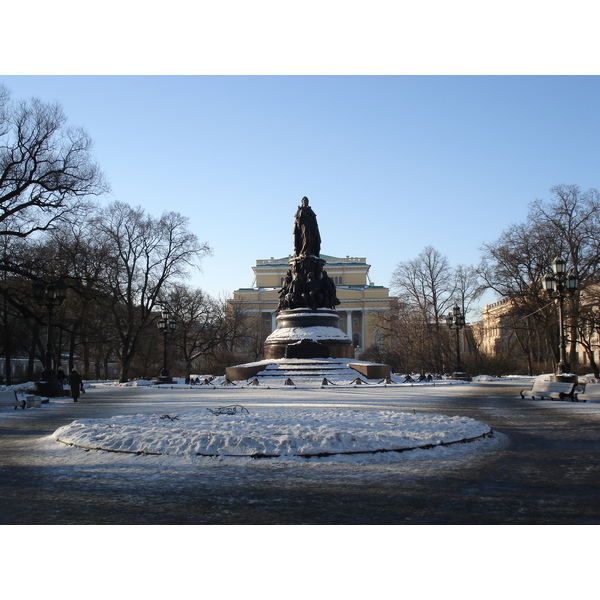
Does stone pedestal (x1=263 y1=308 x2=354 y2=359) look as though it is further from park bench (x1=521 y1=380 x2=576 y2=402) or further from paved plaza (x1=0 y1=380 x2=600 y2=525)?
paved plaza (x1=0 y1=380 x2=600 y2=525)

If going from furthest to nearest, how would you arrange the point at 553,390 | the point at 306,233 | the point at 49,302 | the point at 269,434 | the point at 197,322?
1. the point at 197,322
2. the point at 306,233
3. the point at 49,302
4. the point at 553,390
5. the point at 269,434

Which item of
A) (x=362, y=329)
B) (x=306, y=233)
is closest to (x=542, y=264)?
(x=306, y=233)

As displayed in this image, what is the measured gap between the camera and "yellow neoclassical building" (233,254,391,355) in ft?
289

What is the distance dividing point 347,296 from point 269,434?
8137 cm

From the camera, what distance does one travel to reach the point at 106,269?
35.4 meters

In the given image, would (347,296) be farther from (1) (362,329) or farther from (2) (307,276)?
(2) (307,276)

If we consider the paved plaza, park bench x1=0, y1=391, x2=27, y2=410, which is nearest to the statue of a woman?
park bench x1=0, y1=391, x2=27, y2=410

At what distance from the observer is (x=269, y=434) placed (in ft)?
29.9

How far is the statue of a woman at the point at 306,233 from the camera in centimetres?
3650

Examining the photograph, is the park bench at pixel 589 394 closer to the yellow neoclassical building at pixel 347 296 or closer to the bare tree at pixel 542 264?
the bare tree at pixel 542 264

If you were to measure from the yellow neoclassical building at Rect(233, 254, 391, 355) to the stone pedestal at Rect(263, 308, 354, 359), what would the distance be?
161 ft

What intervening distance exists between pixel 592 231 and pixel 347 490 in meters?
35.2

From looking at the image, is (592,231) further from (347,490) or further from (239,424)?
(347,490)

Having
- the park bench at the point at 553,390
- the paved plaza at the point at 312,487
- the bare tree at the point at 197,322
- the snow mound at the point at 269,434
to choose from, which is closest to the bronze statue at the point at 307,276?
the bare tree at the point at 197,322
